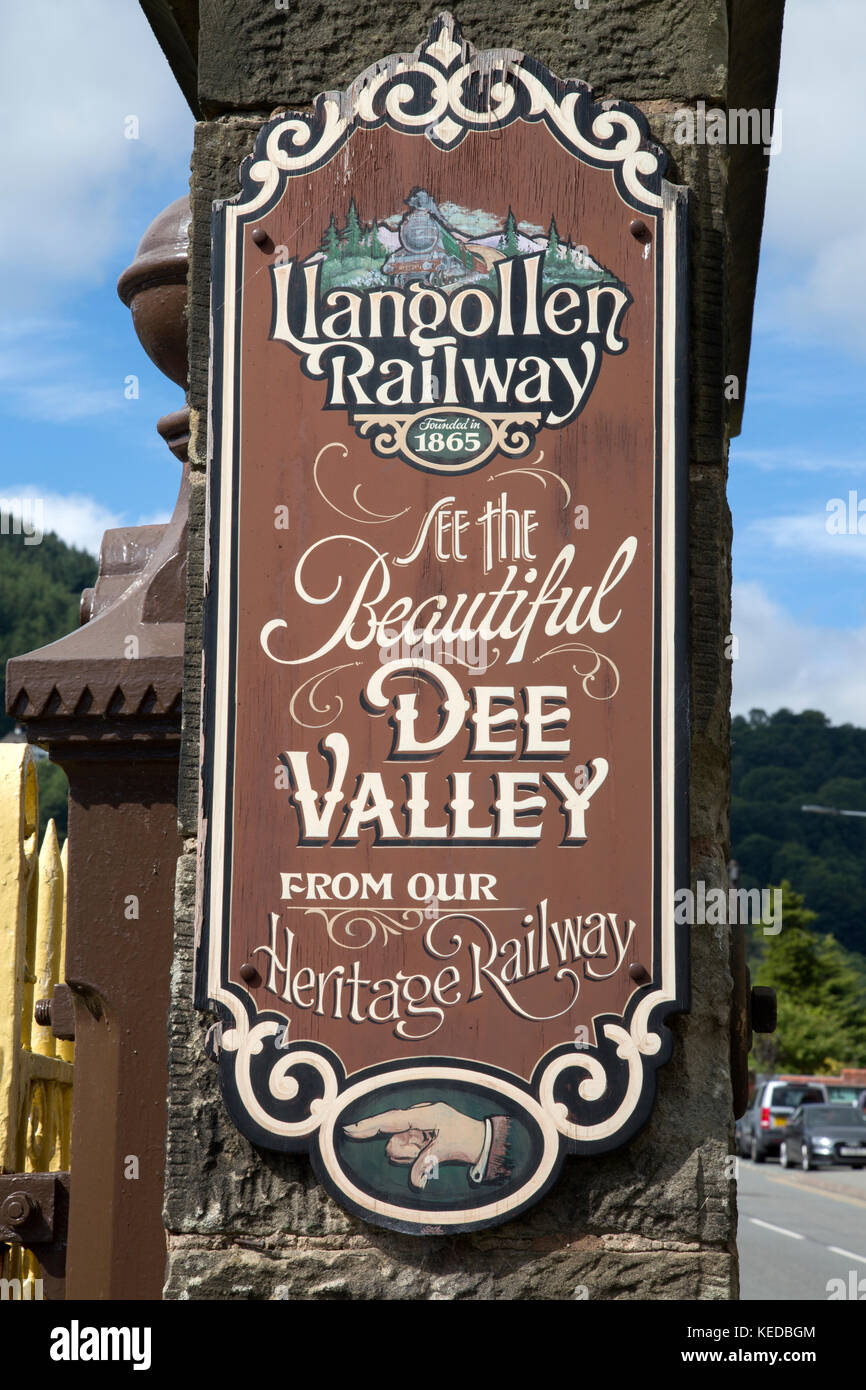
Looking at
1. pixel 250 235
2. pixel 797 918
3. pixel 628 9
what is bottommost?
pixel 797 918

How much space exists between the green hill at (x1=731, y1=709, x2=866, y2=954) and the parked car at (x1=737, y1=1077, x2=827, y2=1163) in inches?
1933

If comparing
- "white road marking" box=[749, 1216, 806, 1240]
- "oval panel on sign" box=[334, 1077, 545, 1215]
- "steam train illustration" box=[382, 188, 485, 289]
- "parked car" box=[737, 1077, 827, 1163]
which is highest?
"steam train illustration" box=[382, 188, 485, 289]

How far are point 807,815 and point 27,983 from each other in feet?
288

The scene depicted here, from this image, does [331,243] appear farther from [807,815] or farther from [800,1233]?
[807,815]

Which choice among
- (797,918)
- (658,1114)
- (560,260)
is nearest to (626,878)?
(658,1114)

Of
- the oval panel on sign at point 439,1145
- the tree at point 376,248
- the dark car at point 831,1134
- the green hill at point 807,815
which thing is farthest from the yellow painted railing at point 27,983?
the green hill at point 807,815

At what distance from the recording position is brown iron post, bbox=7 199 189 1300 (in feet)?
8.84

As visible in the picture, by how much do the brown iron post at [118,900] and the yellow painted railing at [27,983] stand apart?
0.71ft

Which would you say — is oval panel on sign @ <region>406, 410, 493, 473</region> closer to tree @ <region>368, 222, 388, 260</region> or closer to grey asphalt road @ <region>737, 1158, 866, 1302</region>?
tree @ <region>368, 222, 388, 260</region>

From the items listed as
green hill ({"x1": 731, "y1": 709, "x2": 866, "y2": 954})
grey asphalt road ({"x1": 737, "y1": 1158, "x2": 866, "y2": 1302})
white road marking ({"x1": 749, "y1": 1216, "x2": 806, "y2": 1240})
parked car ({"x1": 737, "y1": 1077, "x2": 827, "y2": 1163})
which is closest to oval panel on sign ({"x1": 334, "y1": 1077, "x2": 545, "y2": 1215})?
grey asphalt road ({"x1": 737, "y1": 1158, "x2": 866, "y2": 1302})

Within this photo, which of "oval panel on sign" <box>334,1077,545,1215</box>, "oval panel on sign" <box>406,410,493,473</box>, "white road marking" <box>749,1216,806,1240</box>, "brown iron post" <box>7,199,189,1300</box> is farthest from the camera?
"white road marking" <box>749,1216,806,1240</box>

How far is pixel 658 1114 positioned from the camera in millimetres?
2258
